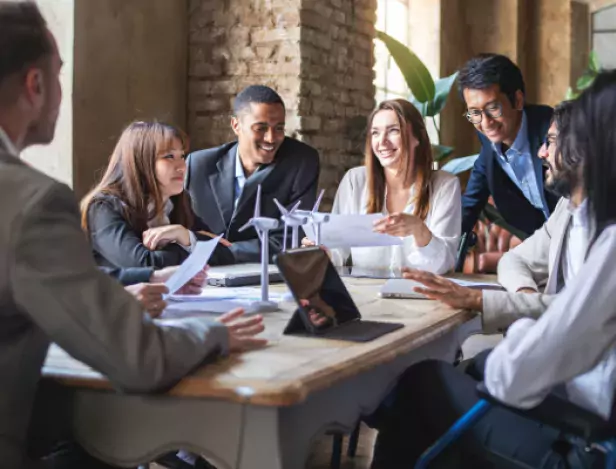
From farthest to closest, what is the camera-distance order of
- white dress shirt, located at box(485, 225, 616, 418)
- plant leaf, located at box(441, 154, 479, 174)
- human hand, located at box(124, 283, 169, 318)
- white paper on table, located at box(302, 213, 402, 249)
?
plant leaf, located at box(441, 154, 479, 174)
white paper on table, located at box(302, 213, 402, 249)
human hand, located at box(124, 283, 169, 318)
white dress shirt, located at box(485, 225, 616, 418)

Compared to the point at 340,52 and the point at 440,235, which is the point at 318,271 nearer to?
the point at 440,235

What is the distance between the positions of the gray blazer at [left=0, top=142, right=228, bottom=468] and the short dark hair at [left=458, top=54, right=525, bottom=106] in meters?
2.53

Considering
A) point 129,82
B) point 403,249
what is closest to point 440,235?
point 403,249

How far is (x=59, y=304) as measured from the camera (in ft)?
4.12

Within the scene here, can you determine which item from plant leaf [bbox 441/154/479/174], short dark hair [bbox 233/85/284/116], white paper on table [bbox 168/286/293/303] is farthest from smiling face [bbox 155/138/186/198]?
plant leaf [bbox 441/154/479/174]

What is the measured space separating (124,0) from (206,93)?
2.82 ft

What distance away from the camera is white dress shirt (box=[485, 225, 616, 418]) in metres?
1.53

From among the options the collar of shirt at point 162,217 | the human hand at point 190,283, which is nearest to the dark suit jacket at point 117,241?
the collar of shirt at point 162,217

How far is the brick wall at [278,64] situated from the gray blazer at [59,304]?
146 inches

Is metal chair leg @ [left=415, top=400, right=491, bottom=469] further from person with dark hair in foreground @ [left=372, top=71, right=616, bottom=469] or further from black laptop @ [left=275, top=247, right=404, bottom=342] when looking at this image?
black laptop @ [left=275, top=247, right=404, bottom=342]

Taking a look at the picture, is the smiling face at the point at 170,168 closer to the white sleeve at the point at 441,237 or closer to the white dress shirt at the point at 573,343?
the white sleeve at the point at 441,237

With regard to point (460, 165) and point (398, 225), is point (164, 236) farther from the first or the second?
point (460, 165)

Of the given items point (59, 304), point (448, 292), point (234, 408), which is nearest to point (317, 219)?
point (448, 292)

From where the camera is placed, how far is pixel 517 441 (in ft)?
5.67
